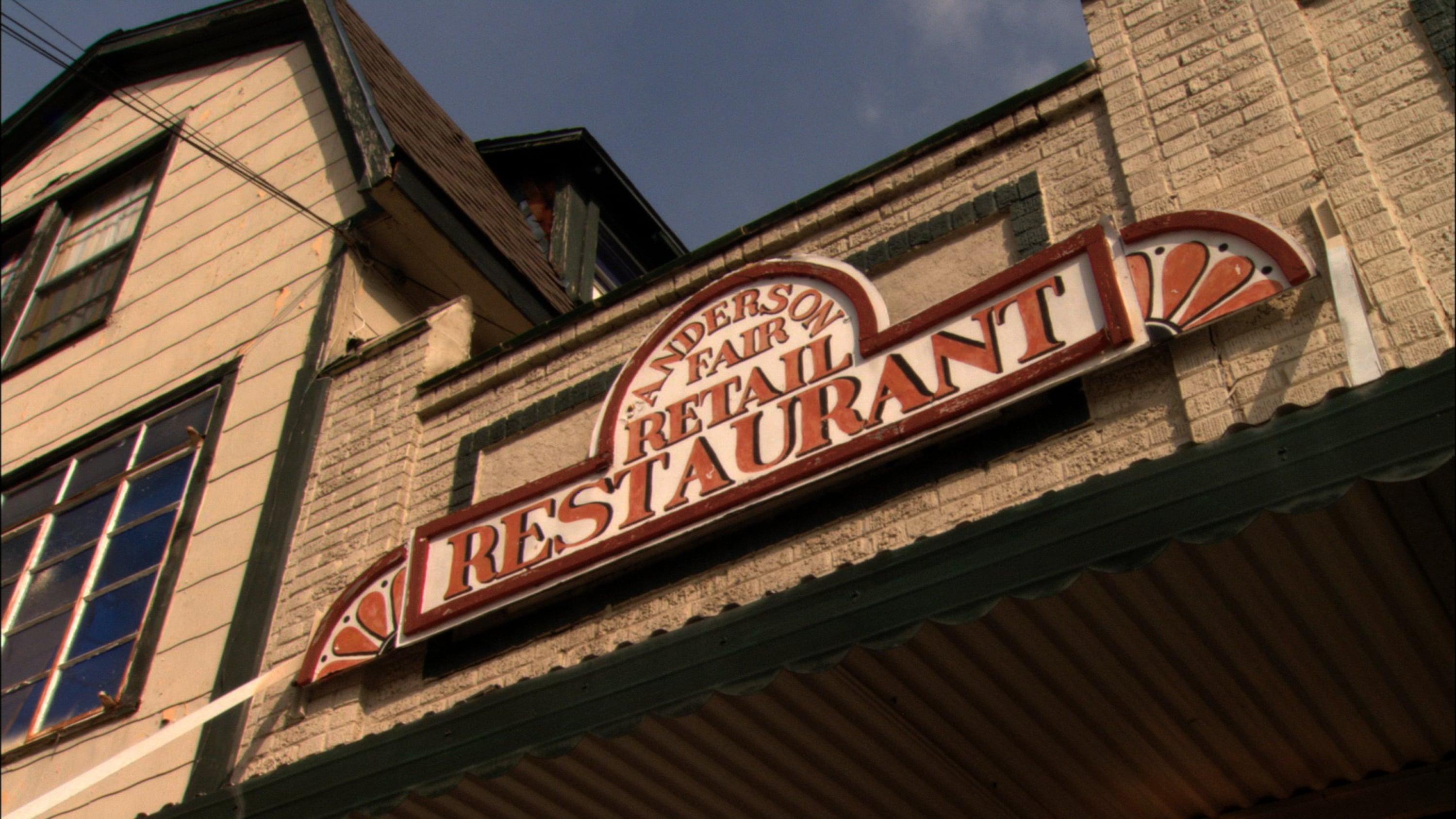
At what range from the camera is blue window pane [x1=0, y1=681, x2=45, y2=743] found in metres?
8.48

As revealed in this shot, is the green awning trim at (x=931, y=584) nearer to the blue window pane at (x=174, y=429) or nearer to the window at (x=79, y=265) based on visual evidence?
the blue window pane at (x=174, y=429)

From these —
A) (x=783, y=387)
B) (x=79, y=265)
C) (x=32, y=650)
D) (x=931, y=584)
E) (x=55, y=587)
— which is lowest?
(x=931, y=584)

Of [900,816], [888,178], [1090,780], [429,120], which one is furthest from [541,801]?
[429,120]

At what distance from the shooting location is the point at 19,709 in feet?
28.2

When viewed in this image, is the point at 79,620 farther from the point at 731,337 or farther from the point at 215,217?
the point at 731,337

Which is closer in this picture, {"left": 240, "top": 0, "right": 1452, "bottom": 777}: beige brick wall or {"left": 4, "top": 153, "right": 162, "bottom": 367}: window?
{"left": 240, "top": 0, "right": 1452, "bottom": 777}: beige brick wall

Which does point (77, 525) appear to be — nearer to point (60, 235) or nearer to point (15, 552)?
point (15, 552)

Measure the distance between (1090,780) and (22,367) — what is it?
9580mm

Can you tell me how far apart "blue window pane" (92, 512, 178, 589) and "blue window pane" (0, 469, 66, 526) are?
1.17m

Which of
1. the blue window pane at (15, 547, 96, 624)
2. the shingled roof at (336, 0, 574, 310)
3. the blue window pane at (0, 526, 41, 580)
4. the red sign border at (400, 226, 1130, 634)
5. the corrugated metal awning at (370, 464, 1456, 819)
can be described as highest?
the shingled roof at (336, 0, 574, 310)

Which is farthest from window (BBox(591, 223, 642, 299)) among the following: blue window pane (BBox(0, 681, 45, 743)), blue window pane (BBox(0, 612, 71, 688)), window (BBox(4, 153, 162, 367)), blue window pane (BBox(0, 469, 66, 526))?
blue window pane (BBox(0, 681, 45, 743))

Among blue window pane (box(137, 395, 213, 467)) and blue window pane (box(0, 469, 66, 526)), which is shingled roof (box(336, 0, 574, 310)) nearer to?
blue window pane (box(137, 395, 213, 467))

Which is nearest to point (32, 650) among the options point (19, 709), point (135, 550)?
point (19, 709)

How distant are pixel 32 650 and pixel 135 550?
2.95ft
